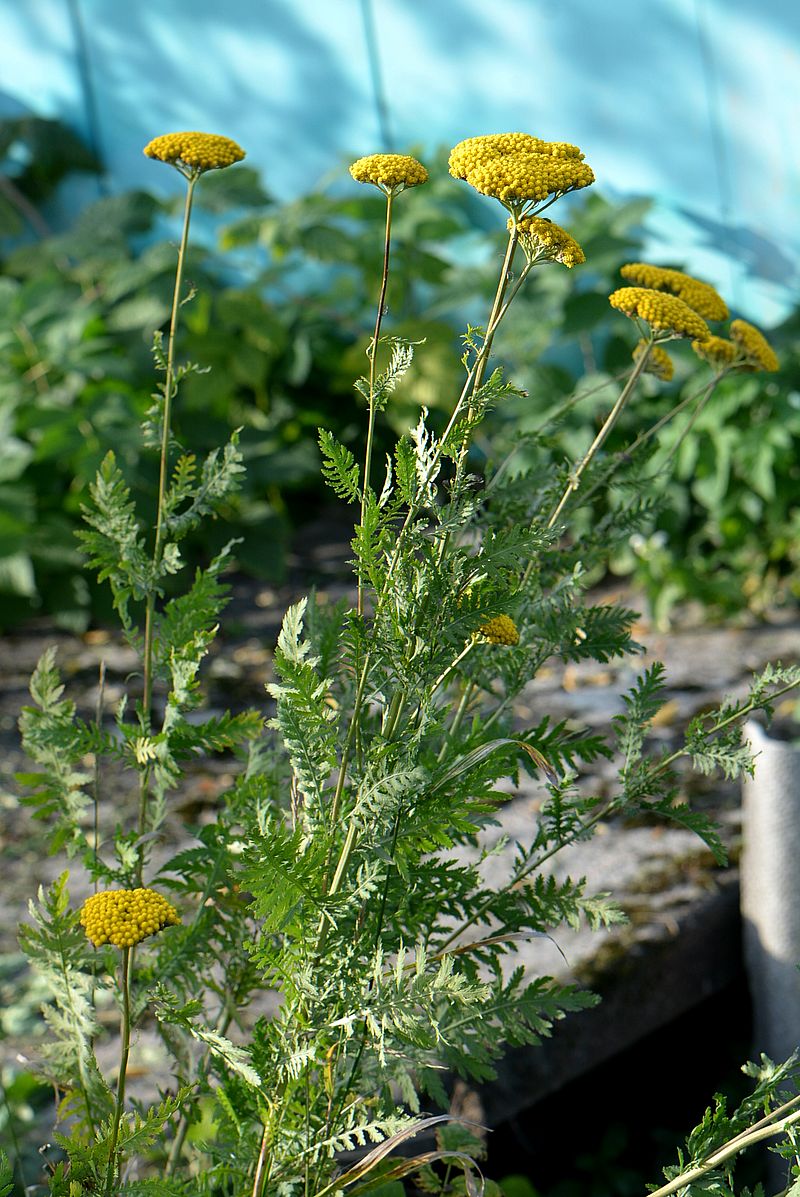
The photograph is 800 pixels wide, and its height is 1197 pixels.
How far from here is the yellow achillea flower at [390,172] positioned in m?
0.91

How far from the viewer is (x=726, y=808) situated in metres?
2.70

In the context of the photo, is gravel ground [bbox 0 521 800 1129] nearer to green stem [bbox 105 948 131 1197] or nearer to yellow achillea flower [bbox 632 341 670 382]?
yellow achillea flower [bbox 632 341 670 382]

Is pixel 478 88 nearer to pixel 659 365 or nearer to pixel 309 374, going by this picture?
pixel 309 374

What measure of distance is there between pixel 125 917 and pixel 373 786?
188 millimetres

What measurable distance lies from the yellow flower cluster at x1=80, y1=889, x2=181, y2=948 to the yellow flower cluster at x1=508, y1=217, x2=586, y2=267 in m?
0.52

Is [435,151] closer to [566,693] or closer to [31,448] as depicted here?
[31,448]

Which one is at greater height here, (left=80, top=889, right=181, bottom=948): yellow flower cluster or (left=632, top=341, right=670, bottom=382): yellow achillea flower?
(left=632, top=341, right=670, bottom=382): yellow achillea flower

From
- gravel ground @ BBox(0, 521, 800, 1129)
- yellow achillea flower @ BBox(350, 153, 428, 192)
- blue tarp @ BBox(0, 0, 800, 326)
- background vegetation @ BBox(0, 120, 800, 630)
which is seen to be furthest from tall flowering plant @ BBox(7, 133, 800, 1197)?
blue tarp @ BBox(0, 0, 800, 326)

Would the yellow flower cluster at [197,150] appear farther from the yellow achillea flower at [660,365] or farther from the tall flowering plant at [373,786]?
the yellow achillea flower at [660,365]

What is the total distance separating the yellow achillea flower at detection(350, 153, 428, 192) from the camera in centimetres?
91

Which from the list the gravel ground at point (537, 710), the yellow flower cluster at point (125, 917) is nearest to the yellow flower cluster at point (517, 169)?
the yellow flower cluster at point (125, 917)

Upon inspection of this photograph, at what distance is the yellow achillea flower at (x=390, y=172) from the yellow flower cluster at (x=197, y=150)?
0.59 feet

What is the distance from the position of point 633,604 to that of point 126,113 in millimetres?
2762

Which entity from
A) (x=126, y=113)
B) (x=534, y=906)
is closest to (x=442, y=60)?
(x=126, y=113)
